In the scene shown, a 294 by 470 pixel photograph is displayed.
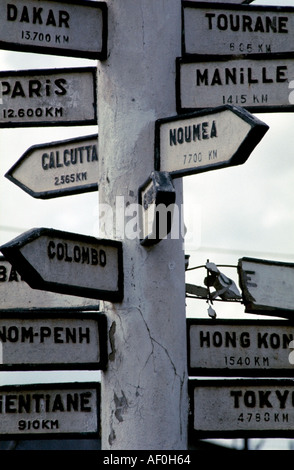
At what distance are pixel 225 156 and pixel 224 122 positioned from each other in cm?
14

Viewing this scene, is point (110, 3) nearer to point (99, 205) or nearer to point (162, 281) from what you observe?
point (99, 205)

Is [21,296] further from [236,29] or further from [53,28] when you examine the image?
[236,29]

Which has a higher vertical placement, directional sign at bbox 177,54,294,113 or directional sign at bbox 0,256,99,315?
directional sign at bbox 177,54,294,113

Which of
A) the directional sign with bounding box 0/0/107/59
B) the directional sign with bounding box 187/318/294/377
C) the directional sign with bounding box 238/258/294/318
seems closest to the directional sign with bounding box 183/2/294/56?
the directional sign with bounding box 0/0/107/59

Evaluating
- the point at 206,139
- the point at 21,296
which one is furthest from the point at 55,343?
the point at 206,139

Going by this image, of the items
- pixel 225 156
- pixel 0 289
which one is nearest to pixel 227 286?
pixel 0 289

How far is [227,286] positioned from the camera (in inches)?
212

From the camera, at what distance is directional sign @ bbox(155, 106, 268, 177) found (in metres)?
3.63

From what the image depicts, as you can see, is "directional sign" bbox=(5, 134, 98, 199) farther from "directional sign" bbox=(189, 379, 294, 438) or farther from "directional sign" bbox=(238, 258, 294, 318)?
"directional sign" bbox=(189, 379, 294, 438)

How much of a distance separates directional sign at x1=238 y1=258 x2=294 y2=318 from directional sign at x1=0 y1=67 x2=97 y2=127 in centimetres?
108

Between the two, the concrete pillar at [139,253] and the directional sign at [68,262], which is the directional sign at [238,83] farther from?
the directional sign at [68,262]

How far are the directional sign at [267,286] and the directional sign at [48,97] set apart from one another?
3.55 ft

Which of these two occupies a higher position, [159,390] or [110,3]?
[110,3]

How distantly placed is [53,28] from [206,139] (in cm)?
93
